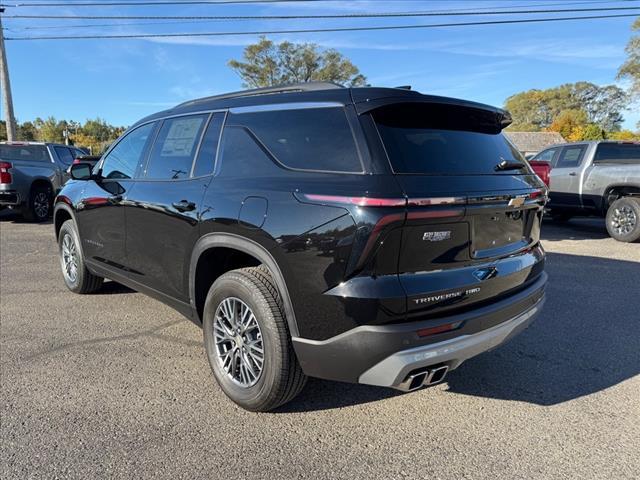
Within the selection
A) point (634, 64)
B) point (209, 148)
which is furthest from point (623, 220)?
point (634, 64)

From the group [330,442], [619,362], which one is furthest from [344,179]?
[619,362]

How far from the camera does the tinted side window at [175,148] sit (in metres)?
3.46

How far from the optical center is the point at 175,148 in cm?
368

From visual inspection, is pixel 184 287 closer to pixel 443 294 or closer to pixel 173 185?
pixel 173 185

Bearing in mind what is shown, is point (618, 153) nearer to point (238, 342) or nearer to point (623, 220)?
point (623, 220)

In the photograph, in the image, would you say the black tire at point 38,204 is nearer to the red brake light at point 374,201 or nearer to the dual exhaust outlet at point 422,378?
the red brake light at point 374,201

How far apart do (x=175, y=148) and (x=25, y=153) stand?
411 inches

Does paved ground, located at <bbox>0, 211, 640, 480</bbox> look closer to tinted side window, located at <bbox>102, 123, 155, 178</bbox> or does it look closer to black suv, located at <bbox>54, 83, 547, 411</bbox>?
black suv, located at <bbox>54, 83, 547, 411</bbox>

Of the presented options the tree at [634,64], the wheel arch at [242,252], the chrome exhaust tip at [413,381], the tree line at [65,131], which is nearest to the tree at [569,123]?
the tree at [634,64]

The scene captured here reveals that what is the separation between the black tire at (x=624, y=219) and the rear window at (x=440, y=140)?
23.4 ft

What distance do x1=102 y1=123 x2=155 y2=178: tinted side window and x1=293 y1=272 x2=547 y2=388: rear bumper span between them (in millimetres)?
2556

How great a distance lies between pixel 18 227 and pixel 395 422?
10803 millimetres

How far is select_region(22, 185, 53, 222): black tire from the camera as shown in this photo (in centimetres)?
1123

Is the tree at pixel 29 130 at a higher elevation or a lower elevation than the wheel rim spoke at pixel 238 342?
higher
